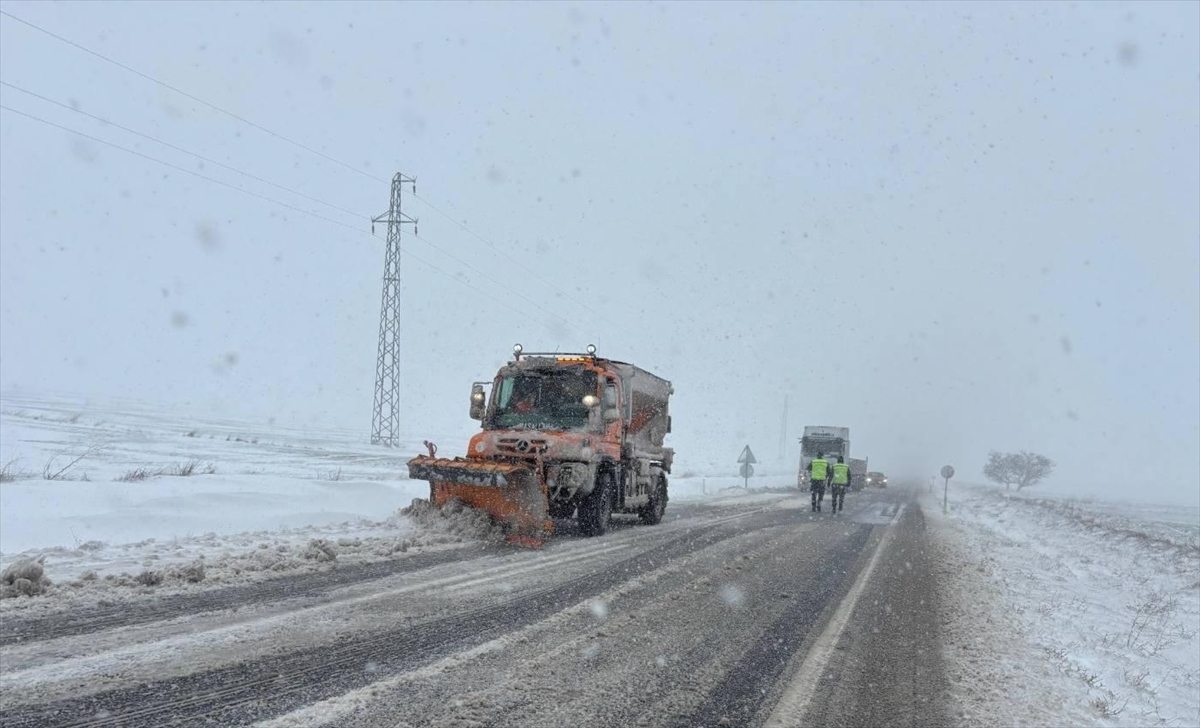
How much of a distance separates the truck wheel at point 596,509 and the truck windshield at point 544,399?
3.35ft

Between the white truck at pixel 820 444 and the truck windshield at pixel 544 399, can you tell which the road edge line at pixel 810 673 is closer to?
the truck windshield at pixel 544 399

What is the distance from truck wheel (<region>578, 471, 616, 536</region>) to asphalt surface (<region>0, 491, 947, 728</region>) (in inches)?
124

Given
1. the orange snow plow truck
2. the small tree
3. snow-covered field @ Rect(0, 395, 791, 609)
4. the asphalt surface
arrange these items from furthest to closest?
the small tree, the orange snow plow truck, snow-covered field @ Rect(0, 395, 791, 609), the asphalt surface

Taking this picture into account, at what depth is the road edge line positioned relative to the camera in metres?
4.13

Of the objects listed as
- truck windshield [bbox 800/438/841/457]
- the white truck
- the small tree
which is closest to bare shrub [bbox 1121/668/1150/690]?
the white truck

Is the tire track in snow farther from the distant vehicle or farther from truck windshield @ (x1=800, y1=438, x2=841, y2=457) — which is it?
the distant vehicle

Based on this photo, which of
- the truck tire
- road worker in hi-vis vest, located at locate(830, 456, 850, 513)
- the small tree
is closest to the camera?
the truck tire

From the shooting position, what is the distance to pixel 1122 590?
11.6 metres

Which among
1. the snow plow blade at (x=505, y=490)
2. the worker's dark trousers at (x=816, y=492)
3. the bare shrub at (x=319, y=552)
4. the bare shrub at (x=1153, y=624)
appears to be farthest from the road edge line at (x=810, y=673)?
the worker's dark trousers at (x=816, y=492)

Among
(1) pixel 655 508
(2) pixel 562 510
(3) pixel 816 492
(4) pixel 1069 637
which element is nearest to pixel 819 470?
(3) pixel 816 492

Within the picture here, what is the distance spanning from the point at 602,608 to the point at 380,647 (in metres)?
2.16

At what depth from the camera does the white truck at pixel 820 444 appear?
34.2m

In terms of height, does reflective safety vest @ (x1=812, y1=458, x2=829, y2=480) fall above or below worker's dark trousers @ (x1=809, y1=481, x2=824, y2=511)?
above

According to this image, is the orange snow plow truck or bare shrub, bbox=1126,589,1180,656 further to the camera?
the orange snow plow truck
